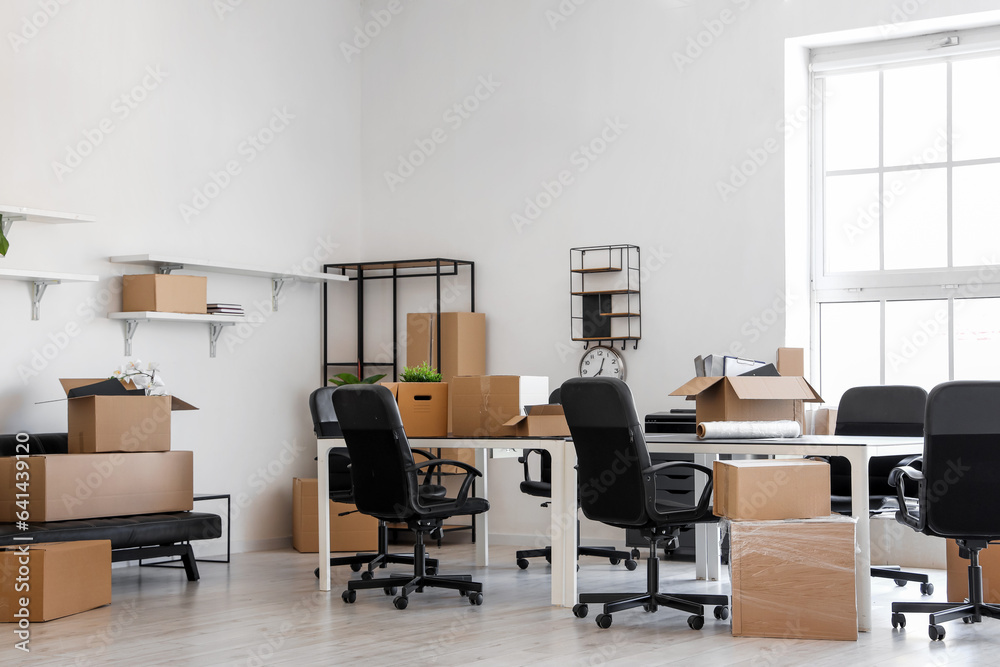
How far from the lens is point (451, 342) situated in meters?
7.43

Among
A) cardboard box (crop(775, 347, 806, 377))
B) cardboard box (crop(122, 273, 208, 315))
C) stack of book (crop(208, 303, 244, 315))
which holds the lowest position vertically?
cardboard box (crop(775, 347, 806, 377))

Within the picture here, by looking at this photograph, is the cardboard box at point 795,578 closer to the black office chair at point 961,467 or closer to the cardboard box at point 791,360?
the black office chair at point 961,467

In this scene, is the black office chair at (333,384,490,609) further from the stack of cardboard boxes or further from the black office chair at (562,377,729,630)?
the stack of cardboard boxes

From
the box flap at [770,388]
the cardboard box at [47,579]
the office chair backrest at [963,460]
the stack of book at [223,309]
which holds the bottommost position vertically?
the cardboard box at [47,579]

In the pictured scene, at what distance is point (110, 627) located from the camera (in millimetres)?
4527

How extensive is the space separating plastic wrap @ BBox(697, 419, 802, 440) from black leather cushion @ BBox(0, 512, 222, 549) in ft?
8.91

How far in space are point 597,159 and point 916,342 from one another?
2321 mm

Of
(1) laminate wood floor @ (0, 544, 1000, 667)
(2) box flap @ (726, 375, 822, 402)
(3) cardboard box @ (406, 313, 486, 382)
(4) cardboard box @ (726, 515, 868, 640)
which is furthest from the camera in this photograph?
(3) cardboard box @ (406, 313, 486, 382)

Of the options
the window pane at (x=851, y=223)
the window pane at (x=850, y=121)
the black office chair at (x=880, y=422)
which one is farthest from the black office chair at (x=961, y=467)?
the window pane at (x=850, y=121)

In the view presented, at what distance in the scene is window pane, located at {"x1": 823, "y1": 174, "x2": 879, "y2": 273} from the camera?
678 cm

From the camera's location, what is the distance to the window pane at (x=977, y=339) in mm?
6383

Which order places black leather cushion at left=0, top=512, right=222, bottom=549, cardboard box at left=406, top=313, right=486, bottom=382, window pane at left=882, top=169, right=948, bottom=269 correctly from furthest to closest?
cardboard box at left=406, top=313, right=486, bottom=382, window pane at left=882, top=169, right=948, bottom=269, black leather cushion at left=0, top=512, right=222, bottom=549

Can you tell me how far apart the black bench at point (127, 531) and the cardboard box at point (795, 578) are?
2900 millimetres

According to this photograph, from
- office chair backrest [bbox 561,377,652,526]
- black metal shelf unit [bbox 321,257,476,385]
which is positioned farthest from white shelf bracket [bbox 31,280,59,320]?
office chair backrest [bbox 561,377,652,526]
